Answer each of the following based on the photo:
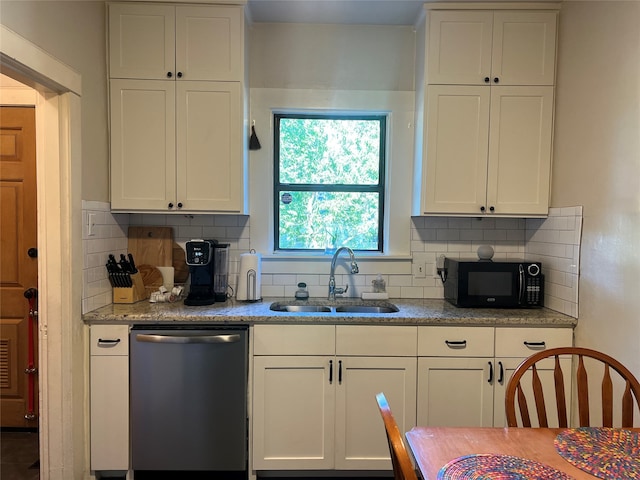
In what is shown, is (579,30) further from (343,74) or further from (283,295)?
(283,295)

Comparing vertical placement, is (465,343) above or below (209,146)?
below

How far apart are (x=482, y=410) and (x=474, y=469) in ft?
4.23

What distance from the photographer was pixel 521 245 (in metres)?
2.77

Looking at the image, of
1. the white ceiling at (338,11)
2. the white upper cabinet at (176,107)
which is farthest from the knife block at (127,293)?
the white ceiling at (338,11)

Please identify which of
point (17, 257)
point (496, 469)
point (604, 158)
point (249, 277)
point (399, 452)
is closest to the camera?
point (399, 452)

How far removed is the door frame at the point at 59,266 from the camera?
78.9 inches

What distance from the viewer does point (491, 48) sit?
240 centimetres

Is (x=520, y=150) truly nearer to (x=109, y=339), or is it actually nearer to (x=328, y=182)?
(x=328, y=182)

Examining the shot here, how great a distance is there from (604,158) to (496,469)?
164cm

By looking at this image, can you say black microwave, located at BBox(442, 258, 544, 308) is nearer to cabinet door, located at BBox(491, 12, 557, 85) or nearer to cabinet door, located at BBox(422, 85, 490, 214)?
cabinet door, located at BBox(422, 85, 490, 214)

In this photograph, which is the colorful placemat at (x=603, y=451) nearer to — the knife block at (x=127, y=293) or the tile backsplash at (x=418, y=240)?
the tile backsplash at (x=418, y=240)

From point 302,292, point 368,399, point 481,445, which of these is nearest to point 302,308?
point 302,292

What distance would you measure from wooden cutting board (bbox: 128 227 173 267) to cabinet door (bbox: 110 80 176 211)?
11.7 inches

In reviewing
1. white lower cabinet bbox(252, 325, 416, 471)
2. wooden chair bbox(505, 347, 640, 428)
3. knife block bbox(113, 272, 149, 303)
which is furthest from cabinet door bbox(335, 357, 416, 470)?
knife block bbox(113, 272, 149, 303)
